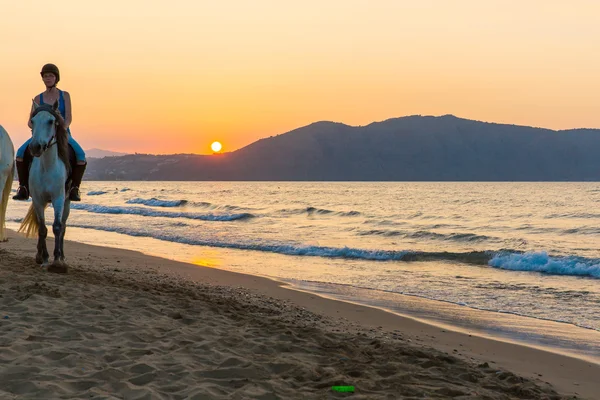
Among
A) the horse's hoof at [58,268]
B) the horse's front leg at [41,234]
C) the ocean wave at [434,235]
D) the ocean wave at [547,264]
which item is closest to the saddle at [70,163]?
the horse's front leg at [41,234]

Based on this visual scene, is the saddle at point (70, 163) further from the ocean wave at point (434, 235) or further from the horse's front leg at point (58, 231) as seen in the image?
the ocean wave at point (434, 235)

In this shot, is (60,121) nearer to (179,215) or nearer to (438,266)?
(438,266)

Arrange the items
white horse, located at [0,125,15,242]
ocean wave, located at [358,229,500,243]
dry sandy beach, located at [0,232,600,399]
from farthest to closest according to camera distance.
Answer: ocean wave, located at [358,229,500,243]
white horse, located at [0,125,15,242]
dry sandy beach, located at [0,232,600,399]

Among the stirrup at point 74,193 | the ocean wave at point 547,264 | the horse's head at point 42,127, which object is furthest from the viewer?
the ocean wave at point 547,264

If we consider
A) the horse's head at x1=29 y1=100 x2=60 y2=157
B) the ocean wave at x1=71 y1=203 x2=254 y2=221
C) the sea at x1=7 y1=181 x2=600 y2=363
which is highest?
the horse's head at x1=29 y1=100 x2=60 y2=157

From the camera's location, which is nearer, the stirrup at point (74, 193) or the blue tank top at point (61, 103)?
the blue tank top at point (61, 103)

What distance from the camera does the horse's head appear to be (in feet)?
27.4

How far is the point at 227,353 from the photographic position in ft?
18.1

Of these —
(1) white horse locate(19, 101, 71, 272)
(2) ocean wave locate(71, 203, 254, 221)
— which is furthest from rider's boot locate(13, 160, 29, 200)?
(2) ocean wave locate(71, 203, 254, 221)

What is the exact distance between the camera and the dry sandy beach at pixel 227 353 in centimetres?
461

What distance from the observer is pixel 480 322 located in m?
8.98

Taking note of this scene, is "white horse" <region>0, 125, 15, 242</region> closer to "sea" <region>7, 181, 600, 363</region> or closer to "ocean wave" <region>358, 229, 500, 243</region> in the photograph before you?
"sea" <region>7, 181, 600, 363</region>

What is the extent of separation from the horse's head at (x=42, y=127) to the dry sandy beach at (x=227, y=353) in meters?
1.99

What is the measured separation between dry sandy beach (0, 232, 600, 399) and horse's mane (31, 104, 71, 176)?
196cm
